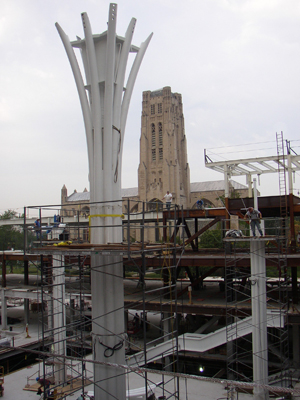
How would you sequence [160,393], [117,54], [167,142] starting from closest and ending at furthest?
[117,54], [160,393], [167,142]

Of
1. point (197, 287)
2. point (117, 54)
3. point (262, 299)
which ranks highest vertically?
point (117, 54)

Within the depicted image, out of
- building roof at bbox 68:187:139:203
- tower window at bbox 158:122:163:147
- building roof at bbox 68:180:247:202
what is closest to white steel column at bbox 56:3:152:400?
building roof at bbox 68:180:247:202

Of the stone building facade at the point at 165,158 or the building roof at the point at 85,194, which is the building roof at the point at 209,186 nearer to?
the stone building facade at the point at 165,158

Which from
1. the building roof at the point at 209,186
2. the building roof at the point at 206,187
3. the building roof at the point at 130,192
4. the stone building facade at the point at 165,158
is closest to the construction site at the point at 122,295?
the stone building facade at the point at 165,158

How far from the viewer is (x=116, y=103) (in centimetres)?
754

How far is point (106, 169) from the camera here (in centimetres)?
736

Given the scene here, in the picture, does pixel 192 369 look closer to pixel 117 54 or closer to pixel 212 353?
pixel 212 353

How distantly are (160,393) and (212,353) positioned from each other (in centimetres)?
777

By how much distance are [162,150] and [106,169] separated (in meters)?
77.9

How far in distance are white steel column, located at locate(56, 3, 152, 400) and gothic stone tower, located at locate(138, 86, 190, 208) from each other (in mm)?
71849

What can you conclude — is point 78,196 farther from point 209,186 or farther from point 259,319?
point 259,319

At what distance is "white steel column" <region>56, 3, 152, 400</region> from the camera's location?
712 cm

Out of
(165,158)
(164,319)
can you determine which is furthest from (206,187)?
(164,319)

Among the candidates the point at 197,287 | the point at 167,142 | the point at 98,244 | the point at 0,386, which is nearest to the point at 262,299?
the point at 98,244
